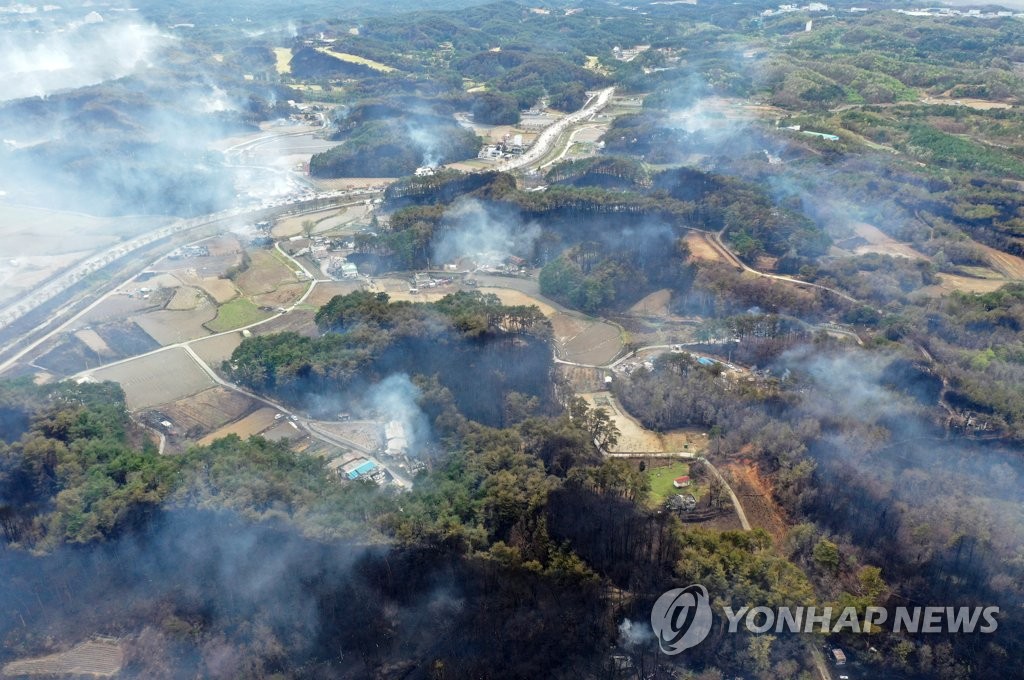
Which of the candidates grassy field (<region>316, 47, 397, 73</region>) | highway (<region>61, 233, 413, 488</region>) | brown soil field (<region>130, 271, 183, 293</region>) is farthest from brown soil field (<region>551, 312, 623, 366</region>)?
grassy field (<region>316, 47, 397, 73</region>)

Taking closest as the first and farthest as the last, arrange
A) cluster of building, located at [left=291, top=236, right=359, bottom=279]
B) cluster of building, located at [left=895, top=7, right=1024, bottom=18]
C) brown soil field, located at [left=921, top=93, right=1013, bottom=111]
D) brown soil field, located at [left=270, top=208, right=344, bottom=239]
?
cluster of building, located at [left=291, top=236, right=359, bottom=279] < brown soil field, located at [left=270, top=208, right=344, bottom=239] < brown soil field, located at [left=921, top=93, right=1013, bottom=111] < cluster of building, located at [left=895, top=7, right=1024, bottom=18]

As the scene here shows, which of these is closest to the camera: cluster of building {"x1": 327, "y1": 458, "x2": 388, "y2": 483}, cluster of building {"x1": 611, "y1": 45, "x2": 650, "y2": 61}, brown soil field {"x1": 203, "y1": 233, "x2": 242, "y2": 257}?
cluster of building {"x1": 327, "y1": 458, "x2": 388, "y2": 483}

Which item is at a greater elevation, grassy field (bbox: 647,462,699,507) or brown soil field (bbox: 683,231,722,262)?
brown soil field (bbox: 683,231,722,262)

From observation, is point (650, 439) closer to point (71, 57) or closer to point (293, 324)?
point (293, 324)

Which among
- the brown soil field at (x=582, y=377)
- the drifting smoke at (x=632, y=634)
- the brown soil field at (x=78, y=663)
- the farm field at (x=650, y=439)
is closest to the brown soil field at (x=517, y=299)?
the brown soil field at (x=582, y=377)

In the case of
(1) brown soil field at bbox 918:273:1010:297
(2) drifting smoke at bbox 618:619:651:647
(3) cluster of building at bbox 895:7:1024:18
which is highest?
(3) cluster of building at bbox 895:7:1024:18

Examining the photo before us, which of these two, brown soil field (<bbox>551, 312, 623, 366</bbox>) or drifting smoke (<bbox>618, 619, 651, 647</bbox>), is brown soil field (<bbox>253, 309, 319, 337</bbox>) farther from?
drifting smoke (<bbox>618, 619, 651, 647</bbox>)

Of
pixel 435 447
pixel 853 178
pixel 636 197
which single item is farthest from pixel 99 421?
pixel 853 178

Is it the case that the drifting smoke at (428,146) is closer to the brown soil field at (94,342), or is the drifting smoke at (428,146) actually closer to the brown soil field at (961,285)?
the brown soil field at (94,342)
